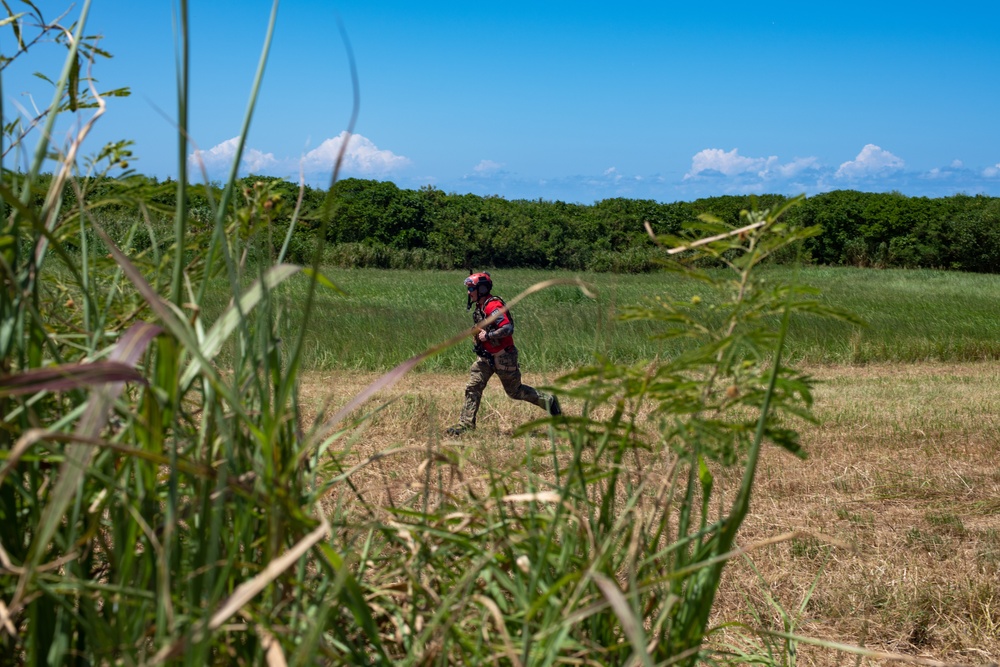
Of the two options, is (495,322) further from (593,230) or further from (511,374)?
(593,230)

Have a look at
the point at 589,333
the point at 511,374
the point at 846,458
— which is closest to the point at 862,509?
A: the point at 846,458

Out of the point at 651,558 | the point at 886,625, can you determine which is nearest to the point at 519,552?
the point at 651,558

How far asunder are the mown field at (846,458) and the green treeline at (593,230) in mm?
16871

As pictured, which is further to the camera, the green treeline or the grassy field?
the green treeline

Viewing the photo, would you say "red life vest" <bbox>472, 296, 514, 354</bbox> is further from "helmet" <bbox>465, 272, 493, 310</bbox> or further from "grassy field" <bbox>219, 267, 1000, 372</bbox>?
"grassy field" <bbox>219, 267, 1000, 372</bbox>

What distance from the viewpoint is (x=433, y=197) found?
36.5m

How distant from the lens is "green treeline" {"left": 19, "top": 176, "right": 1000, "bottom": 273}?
34.1 meters

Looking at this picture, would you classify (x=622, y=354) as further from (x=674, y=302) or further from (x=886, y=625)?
(x=674, y=302)

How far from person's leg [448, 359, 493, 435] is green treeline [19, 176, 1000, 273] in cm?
2278

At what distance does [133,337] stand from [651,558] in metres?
0.77

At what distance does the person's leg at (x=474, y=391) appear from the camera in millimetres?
7949

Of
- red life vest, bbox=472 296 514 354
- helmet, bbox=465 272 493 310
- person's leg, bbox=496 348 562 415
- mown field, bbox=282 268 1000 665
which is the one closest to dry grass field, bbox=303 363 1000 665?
mown field, bbox=282 268 1000 665

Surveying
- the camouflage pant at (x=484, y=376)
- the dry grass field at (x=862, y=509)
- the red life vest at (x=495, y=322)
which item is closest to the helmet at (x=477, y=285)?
the red life vest at (x=495, y=322)

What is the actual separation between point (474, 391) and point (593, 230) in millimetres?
28729
